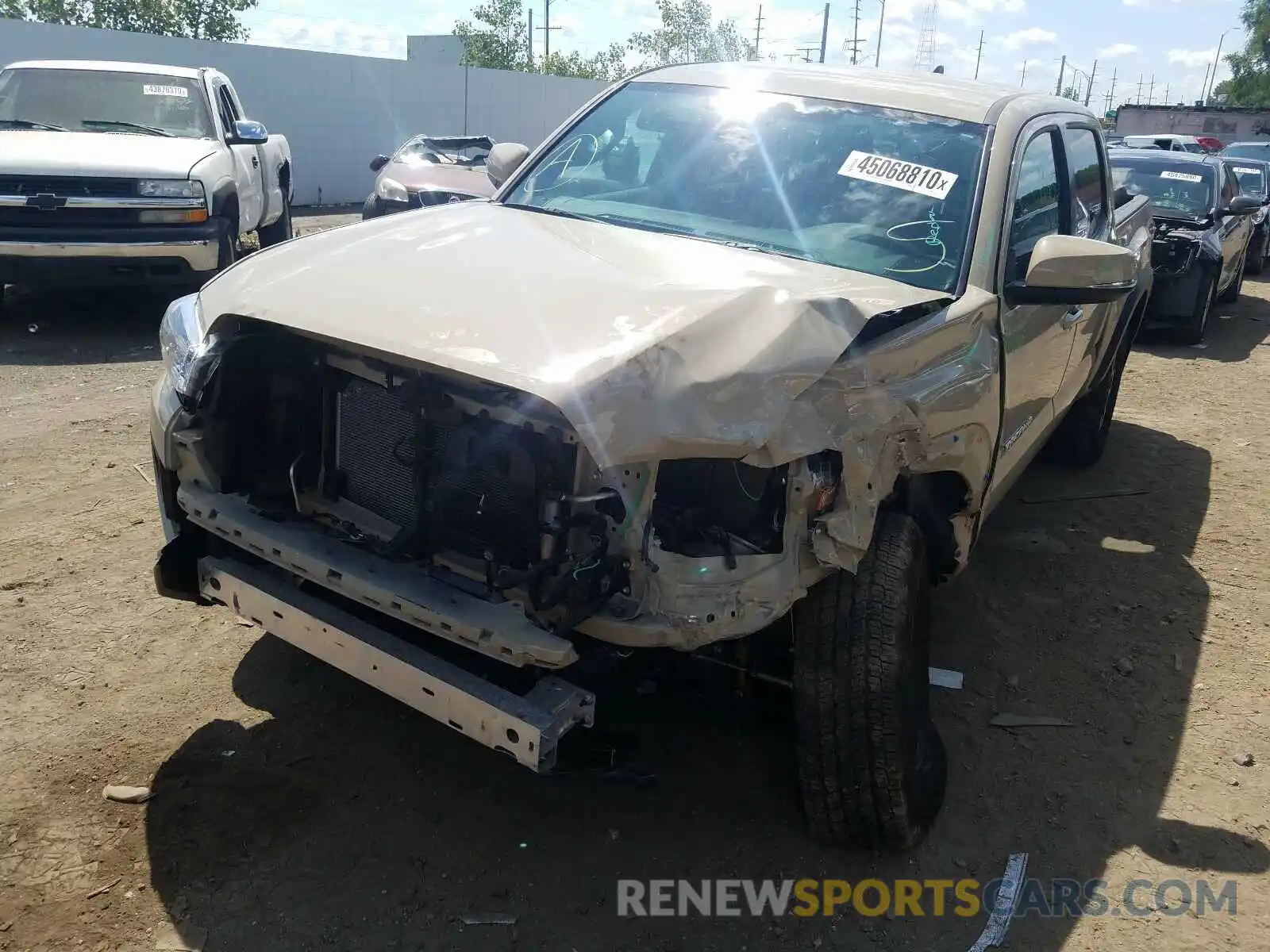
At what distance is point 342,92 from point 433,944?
2070 centimetres

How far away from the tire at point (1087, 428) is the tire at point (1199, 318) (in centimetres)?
410

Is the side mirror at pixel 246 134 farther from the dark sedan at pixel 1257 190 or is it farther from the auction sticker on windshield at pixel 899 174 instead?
the dark sedan at pixel 1257 190

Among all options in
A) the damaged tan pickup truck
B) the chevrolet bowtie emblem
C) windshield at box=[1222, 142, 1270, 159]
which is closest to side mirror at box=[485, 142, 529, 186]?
the damaged tan pickup truck

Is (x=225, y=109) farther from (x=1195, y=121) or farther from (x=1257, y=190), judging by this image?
(x=1195, y=121)

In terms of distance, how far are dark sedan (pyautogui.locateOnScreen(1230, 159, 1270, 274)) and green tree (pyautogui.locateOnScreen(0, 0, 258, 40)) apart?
28548 millimetres

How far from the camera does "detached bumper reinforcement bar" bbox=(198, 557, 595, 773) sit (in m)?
2.21

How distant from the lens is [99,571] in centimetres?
399

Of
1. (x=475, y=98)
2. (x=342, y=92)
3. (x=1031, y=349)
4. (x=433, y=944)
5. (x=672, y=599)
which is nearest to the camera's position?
(x=672, y=599)

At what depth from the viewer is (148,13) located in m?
31.6

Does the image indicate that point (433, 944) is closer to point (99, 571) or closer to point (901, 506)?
point (901, 506)

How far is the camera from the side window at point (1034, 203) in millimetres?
3350

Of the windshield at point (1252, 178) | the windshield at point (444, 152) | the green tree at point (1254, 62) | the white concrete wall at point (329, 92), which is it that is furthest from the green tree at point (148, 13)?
the green tree at point (1254, 62)

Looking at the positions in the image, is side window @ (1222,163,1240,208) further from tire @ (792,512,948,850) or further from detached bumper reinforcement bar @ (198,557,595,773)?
detached bumper reinforcement bar @ (198,557,595,773)

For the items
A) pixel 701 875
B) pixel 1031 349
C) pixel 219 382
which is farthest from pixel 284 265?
pixel 1031 349
